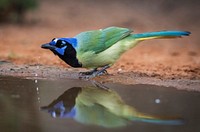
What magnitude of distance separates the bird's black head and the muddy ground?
353 millimetres

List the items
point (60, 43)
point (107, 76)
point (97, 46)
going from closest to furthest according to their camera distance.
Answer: point (60, 43)
point (97, 46)
point (107, 76)

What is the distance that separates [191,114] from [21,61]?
3.43 meters

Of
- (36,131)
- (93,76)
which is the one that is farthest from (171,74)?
(36,131)

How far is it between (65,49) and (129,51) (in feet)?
10.4

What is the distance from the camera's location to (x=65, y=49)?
5832mm

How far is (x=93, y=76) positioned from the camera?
6.21 metres

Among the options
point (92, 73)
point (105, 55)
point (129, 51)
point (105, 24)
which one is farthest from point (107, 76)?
point (105, 24)

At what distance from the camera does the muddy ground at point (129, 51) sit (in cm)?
639

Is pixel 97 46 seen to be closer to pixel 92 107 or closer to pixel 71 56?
pixel 71 56

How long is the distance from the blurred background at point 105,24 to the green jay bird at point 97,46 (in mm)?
962

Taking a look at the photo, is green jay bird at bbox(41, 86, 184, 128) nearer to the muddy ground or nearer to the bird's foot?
the bird's foot

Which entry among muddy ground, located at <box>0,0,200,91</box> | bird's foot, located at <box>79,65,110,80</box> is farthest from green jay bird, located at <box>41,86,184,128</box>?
muddy ground, located at <box>0,0,200,91</box>

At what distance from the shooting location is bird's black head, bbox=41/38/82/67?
5.78 metres

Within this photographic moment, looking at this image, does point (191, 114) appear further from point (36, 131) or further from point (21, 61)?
point (21, 61)
